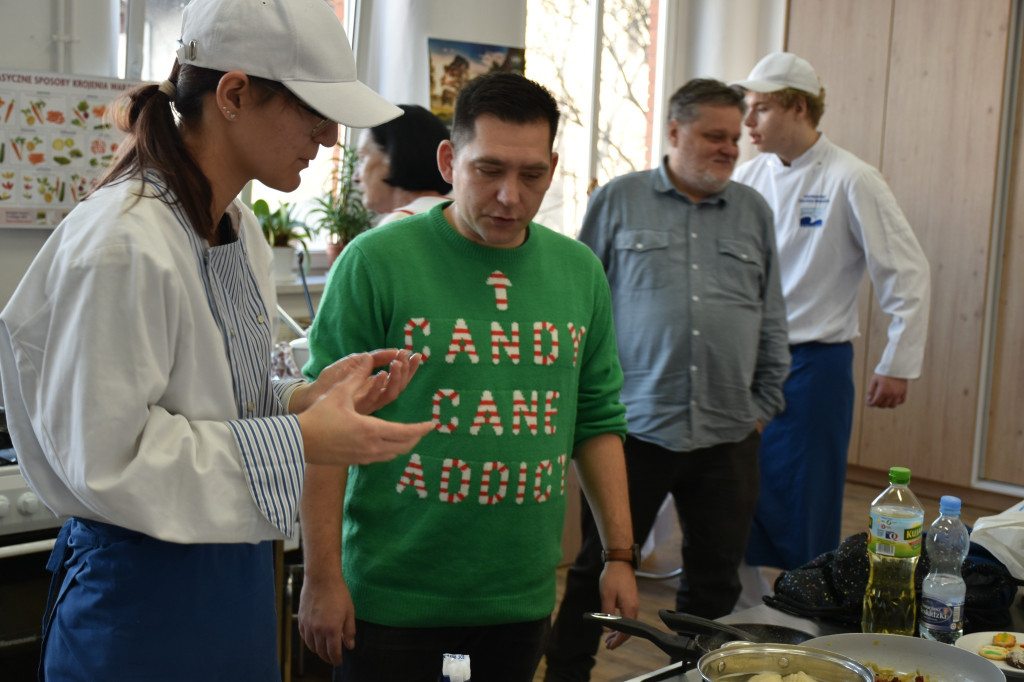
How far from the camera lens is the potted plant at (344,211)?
3.99 meters

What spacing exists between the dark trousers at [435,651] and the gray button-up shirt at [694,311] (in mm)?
965

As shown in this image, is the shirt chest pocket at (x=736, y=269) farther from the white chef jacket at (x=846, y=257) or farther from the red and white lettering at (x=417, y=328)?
the red and white lettering at (x=417, y=328)

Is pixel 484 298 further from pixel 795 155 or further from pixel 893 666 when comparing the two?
pixel 795 155

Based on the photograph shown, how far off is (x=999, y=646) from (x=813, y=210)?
214 cm

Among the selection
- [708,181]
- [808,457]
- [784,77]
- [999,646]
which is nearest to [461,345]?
[999,646]

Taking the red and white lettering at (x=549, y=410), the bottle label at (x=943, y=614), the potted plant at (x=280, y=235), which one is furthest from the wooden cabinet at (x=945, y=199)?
the red and white lettering at (x=549, y=410)

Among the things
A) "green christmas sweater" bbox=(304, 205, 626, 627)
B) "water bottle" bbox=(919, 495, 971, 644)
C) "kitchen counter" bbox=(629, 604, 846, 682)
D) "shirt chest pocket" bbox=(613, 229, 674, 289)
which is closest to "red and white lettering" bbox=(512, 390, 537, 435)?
"green christmas sweater" bbox=(304, 205, 626, 627)

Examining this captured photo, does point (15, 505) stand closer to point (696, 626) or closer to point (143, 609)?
point (143, 609)

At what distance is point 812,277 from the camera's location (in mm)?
3314

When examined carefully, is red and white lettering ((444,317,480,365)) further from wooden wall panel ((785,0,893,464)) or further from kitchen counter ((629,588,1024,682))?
wooden wall panel ((785,0,893,464))

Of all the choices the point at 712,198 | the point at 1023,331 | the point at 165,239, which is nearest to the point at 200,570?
the point at 165,239

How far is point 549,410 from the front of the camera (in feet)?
5.20

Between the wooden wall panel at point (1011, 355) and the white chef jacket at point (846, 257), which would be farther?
the wooden wall panel at point (1011, 355)

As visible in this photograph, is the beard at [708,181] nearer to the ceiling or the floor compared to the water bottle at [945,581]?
nearer to the ceiling
